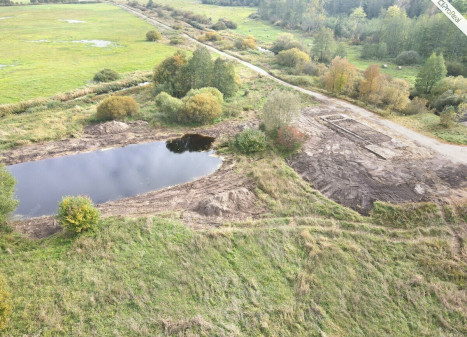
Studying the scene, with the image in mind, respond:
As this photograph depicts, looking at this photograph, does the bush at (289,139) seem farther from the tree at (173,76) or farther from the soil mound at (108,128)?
the tree at (173,76)

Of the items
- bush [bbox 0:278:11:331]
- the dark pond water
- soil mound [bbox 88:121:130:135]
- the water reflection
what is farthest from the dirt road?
bush [bbox 0:278:11:331]

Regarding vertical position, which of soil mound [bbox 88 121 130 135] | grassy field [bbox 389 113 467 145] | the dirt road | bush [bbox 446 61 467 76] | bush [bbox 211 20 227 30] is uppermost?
bush [bbox 211 20 227 30]

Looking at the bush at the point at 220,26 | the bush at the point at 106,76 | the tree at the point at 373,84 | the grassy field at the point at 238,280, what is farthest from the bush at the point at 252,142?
the bush at the point at 220,26

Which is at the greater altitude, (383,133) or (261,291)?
(383,133)

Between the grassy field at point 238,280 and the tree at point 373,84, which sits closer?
the grassy field at point 238,280

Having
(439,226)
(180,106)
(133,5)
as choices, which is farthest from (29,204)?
(133,5)

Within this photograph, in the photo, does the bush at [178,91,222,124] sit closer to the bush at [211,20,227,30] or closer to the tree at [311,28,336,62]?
the tree at [311,28,336,62]

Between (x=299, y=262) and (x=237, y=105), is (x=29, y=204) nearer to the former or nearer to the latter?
(x=299, y=262)
